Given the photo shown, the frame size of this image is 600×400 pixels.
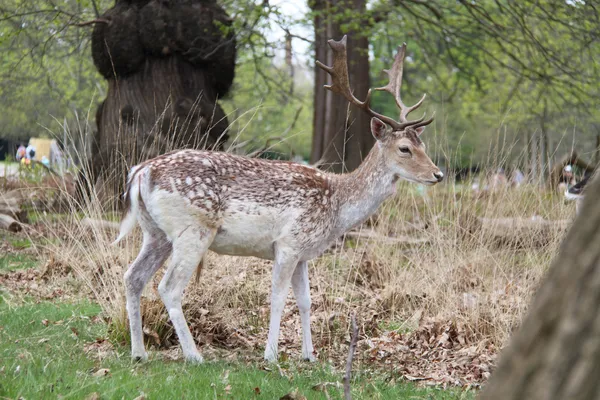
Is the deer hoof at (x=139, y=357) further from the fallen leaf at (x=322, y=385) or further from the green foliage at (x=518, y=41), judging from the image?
the green foliage at (x=518, y=41)

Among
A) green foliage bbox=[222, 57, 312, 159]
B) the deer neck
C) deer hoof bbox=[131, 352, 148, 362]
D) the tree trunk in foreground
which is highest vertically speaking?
the tree trunk in foreground

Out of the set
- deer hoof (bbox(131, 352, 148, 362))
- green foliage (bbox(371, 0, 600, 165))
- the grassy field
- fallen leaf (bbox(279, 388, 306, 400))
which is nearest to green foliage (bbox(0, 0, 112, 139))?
the grassy field

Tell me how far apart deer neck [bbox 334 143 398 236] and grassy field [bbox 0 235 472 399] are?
1.28 meters

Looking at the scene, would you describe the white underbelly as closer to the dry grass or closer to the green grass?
the dry grass

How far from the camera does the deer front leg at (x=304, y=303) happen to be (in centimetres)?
614

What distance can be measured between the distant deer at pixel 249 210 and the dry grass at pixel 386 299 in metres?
0.49

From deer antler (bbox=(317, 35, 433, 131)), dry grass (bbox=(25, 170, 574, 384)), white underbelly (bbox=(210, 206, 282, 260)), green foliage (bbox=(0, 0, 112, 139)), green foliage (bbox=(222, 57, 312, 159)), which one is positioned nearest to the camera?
white underbelly (bbox=(210, 206, 282, 260))

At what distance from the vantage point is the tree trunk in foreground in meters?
1.72

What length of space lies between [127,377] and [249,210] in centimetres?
175

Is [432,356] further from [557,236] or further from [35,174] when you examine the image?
[35,174]

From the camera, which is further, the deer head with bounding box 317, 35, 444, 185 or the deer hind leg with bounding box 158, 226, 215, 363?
the deer head with bounding box 317, 35, 444, 185

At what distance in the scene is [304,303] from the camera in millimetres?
6359

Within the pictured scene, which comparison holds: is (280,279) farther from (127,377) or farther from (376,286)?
(376,286)

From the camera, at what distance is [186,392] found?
4.56 metres
